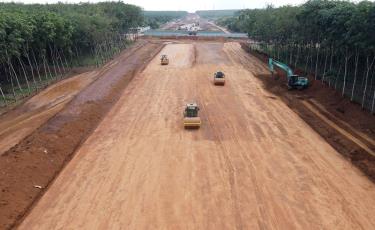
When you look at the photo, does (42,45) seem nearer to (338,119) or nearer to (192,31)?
(338,119)

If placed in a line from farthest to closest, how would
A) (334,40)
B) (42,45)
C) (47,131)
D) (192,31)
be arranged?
(192,31), (42,45), (334,40), (47,131)

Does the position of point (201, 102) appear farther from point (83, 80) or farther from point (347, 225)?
point (347, 225)

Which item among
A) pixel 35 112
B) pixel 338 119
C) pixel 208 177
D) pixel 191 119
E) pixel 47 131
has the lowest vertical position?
pixel 208 177

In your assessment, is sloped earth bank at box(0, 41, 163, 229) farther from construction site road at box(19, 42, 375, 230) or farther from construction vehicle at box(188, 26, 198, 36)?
construction vehicle at box(188, 26, 198, 36)

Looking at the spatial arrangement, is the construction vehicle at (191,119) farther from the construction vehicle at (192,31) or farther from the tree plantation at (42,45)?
the construction vehicle at (192,31)

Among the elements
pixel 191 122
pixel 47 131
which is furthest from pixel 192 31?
pixel 47 131

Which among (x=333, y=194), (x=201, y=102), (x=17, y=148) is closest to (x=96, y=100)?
(x=201, y=102)

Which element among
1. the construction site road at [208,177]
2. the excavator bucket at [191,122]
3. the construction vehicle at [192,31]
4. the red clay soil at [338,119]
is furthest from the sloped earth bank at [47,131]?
the construction vehicle at [192,31]
